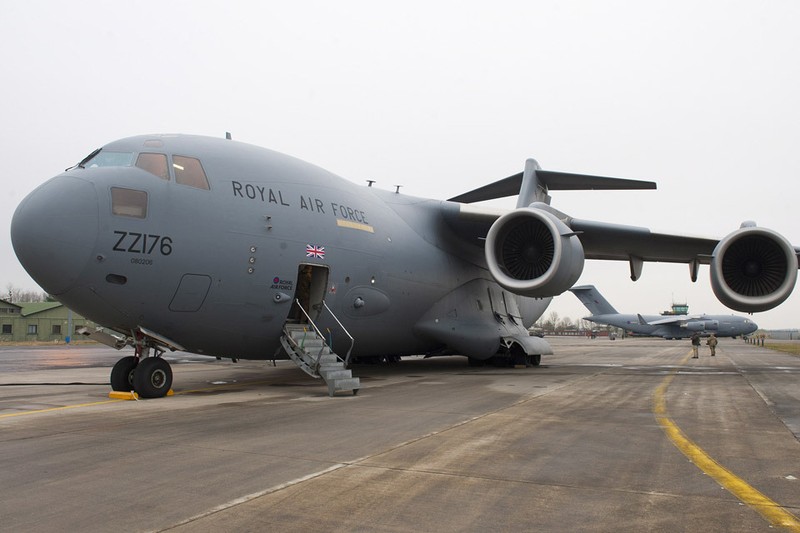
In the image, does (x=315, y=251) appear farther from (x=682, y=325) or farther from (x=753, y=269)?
(x=682, y=325)

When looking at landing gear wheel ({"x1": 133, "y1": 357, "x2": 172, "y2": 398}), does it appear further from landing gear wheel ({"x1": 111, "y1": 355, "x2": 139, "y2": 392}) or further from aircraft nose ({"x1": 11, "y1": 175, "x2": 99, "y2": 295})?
aircraft nose ({"x1": 11, "y1": 175, "x2": 99, "y2": 295})

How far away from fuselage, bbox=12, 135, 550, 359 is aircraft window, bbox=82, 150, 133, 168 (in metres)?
0.03

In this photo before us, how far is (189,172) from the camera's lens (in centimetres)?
955

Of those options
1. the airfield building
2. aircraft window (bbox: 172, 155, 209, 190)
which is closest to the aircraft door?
aircraft window (bbox: 172, 155, 209, 190)

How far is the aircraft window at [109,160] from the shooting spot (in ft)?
29.9

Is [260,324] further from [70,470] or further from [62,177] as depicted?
[70,470]

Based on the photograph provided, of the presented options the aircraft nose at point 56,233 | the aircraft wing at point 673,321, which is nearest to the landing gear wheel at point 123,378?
the aircraft nose at point 56,233

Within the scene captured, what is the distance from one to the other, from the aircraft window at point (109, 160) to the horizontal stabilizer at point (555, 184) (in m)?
12.1

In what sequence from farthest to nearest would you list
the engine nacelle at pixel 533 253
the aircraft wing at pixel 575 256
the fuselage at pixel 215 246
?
1. the aircraft wing at pixel 575 256
2. the engine nacelle at pixel 533 253
3. the fuselage at pixel 215 246

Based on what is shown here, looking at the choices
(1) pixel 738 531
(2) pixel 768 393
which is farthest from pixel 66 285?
(2) pixel 768 393

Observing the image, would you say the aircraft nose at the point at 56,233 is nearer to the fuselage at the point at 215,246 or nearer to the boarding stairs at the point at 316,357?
the fuselage at the point at 215,246

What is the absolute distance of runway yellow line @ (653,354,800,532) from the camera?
342 centimetres

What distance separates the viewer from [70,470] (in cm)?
456

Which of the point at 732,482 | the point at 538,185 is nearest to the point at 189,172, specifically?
the point at 732,482
